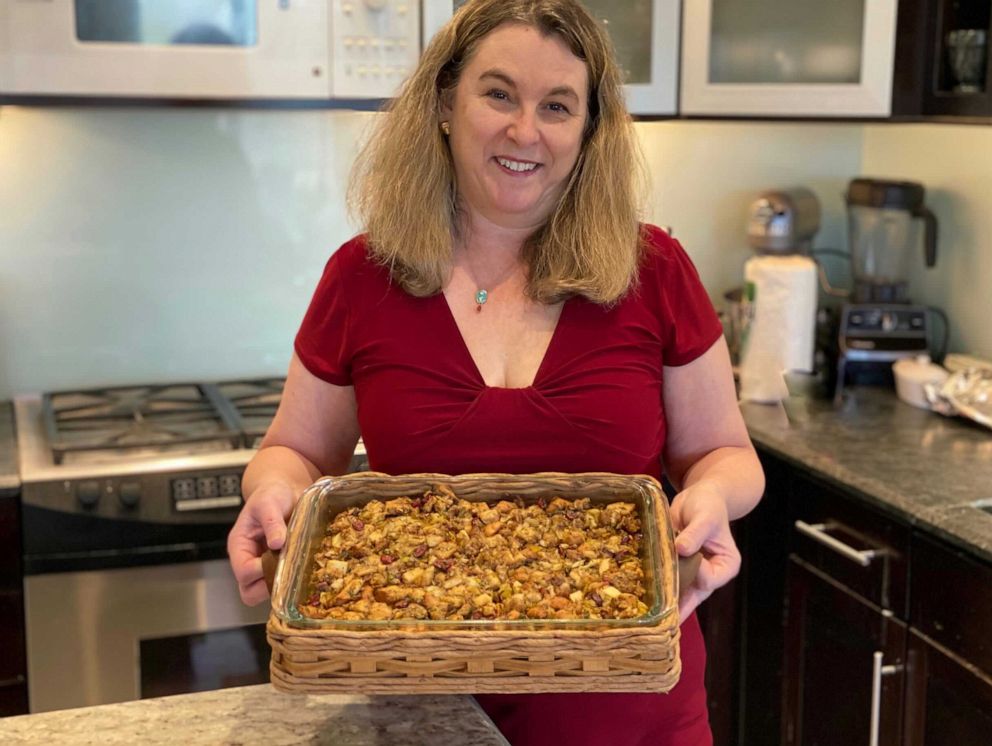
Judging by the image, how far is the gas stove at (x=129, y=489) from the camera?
2.21 metres

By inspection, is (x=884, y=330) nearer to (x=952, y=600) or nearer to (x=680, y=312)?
(x=952, y=600)

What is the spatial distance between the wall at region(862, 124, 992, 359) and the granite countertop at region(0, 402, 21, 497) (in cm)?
199

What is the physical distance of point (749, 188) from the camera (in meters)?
3.09

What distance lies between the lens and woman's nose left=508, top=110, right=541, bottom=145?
143 cm

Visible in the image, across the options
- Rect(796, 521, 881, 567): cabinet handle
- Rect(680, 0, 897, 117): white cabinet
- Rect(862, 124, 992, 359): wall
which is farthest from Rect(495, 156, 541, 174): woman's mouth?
Rect(862, 124, 992, 359): wall

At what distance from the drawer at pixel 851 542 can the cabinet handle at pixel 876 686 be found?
9 cm

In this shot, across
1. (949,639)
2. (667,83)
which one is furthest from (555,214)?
(667,83)

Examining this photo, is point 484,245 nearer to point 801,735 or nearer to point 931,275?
point 801,735

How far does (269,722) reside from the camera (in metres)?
1.23

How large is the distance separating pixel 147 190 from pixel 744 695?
5.43 ft

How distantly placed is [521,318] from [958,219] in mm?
1644

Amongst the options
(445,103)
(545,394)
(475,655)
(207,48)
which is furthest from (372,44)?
(475,655)

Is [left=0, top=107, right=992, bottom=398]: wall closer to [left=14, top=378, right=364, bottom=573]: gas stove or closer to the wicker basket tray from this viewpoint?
[left=14, top=378, right=364, bottom=573]: gas stove

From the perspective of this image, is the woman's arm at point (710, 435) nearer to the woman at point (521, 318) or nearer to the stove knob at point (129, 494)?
the woman at point (521, 318)
